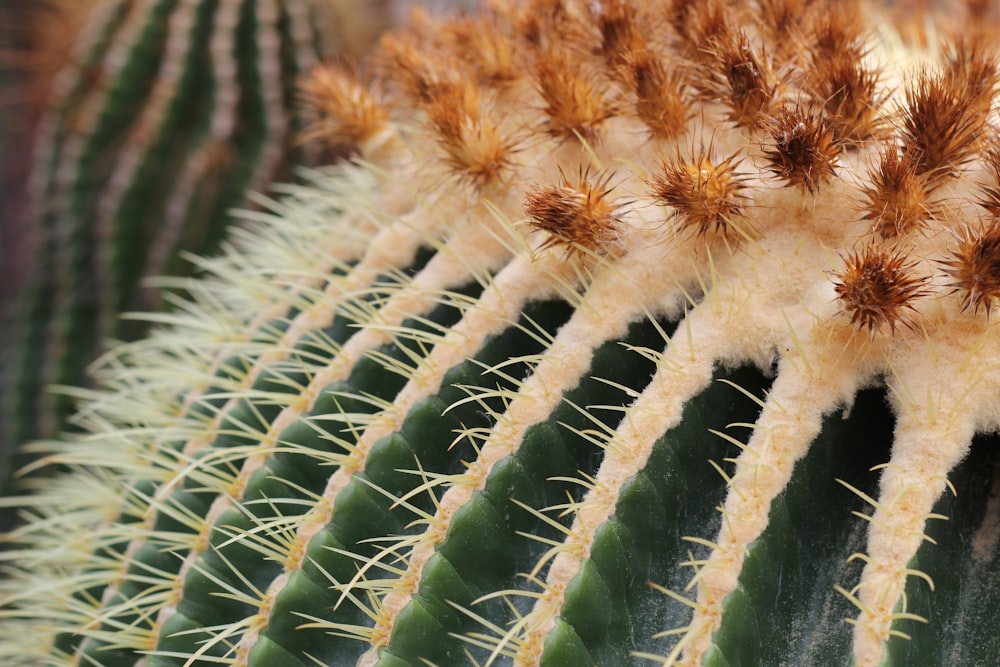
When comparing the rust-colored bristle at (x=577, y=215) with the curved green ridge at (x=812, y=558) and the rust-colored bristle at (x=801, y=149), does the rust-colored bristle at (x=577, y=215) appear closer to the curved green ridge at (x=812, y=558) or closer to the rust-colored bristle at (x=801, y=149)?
the rust-colored bristle at (x=801, y=149)

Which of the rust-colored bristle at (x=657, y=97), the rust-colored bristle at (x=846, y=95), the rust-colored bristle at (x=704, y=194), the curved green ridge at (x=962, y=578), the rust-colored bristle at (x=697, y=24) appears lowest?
the curved green ridge at (x=962, y=578)

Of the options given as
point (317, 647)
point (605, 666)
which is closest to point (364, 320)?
point (317, 647)

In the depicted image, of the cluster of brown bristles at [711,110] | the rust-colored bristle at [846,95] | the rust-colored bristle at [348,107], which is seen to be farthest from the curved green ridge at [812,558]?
the rust-colored bristle at [348,107]

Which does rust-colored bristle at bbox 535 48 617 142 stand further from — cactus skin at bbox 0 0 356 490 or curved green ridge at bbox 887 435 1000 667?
cactus skin at bbox 0 0 356 490

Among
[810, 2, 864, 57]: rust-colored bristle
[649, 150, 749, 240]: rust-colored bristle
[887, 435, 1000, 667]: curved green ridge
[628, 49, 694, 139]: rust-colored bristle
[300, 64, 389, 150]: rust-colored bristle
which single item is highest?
[810, 2, 864, 57]: rust-colored bristle

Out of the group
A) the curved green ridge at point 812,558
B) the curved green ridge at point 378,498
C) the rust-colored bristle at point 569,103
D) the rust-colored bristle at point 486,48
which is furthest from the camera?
the rust-colored bristle at point 486,48

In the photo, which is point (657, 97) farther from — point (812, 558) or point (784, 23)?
point (812, 558)

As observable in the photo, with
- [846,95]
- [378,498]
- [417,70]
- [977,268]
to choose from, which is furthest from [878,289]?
[417,70]

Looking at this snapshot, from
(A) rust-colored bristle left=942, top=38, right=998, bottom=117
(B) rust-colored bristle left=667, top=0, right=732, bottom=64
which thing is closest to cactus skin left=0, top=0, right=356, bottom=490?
(B) rust-colored bristle left=667, top=0, right=732, bottom=64
